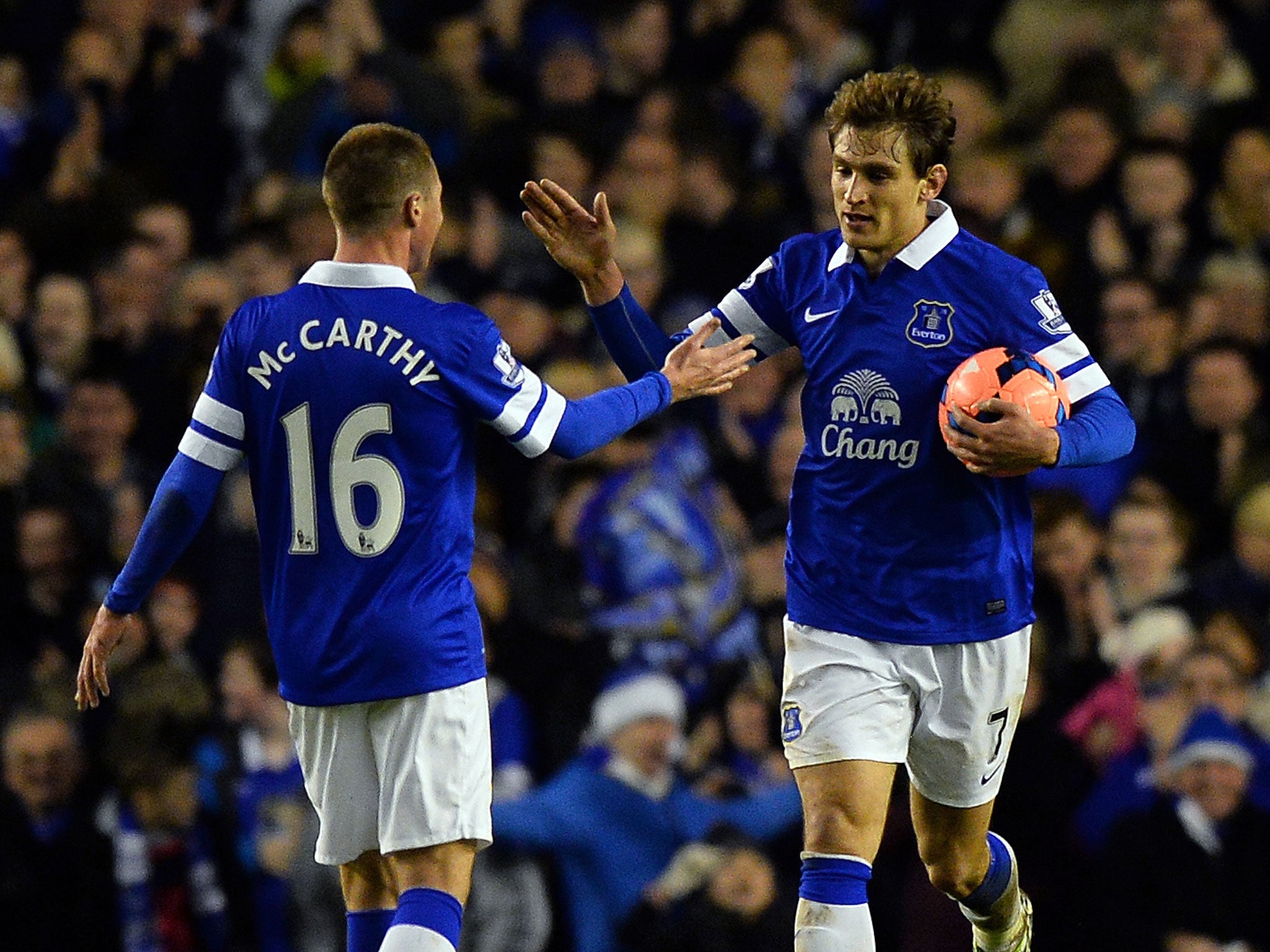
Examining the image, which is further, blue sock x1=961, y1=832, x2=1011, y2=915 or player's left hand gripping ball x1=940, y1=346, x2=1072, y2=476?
blue sock x1=961, y1=832, x2=1011, y2=915

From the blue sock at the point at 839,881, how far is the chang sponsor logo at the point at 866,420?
1003 millimetres

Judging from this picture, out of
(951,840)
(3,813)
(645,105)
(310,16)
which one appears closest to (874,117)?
(951,840)

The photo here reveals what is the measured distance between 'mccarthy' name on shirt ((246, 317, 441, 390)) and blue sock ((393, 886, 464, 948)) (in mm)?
1187

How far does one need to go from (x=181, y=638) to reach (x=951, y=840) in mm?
3822

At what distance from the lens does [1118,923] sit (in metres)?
7.43

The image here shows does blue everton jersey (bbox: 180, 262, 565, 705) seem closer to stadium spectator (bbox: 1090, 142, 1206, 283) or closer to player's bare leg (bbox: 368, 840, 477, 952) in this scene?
player's bare leg (bbox: 368, 840, 477, 952)

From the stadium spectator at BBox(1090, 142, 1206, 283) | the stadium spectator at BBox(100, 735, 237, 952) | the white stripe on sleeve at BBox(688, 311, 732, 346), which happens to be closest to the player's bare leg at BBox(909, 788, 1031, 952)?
the white stripe on sleeve at BBox(688, 311, 732, 346)

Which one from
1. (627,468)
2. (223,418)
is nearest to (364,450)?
(223,418)

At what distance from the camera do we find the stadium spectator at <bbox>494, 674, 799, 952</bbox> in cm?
776

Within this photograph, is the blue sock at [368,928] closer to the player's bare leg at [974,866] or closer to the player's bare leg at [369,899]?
the player's bare leg at [369,899]

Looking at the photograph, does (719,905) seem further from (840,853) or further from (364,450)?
(364,450)

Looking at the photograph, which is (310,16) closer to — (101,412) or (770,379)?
(101,412)

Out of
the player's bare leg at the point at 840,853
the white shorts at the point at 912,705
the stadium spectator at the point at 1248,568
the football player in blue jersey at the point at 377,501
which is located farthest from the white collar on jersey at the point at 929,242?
the stadium spectator at the point at 1248,568

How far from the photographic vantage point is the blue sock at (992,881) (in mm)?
6023
